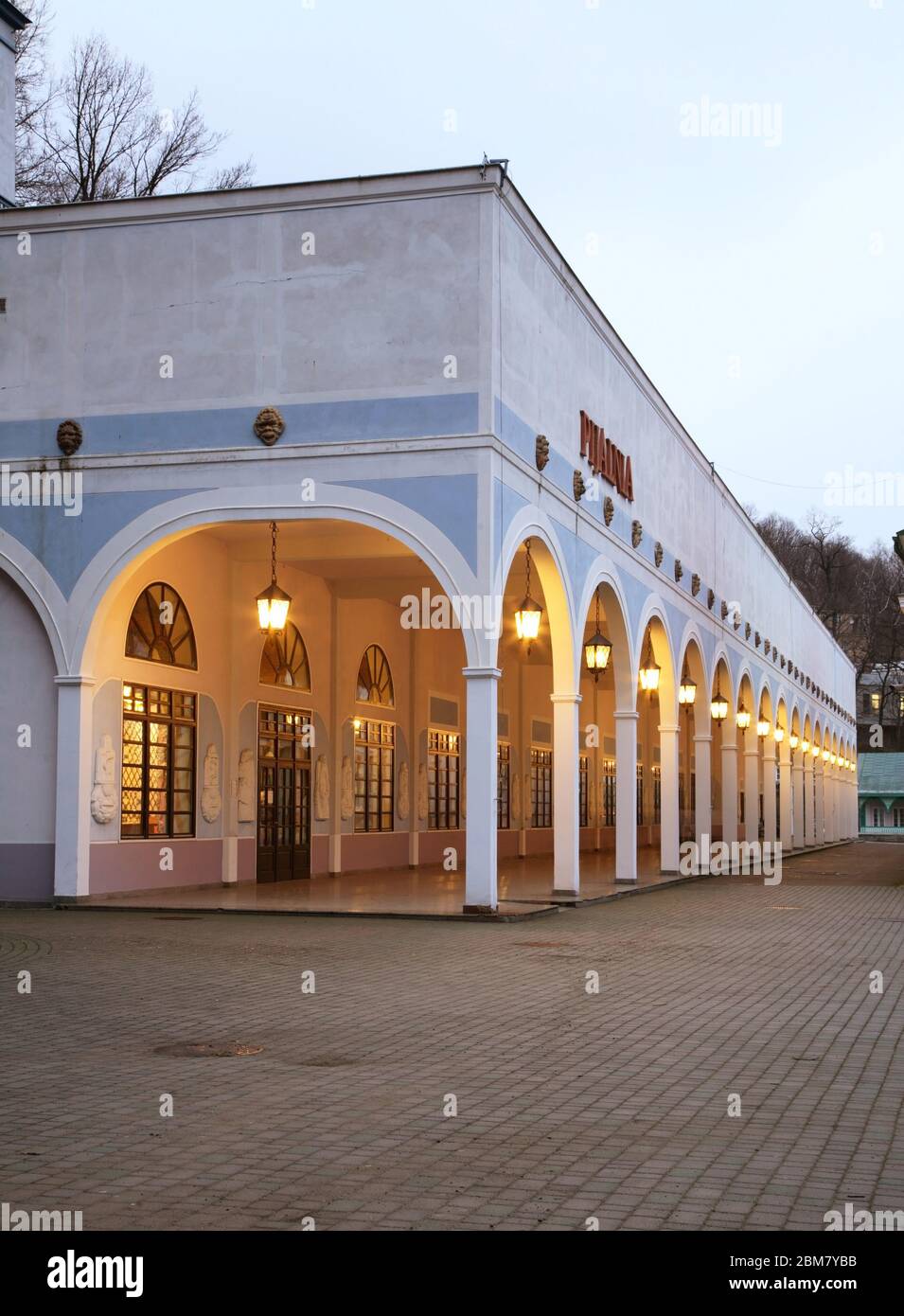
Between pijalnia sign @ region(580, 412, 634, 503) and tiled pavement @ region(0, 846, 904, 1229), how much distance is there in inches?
353

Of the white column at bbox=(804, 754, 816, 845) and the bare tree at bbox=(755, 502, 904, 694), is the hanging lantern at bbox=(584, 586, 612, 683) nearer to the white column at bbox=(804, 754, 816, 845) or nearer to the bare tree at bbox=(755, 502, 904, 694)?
the white column at bbox=(804, 754, 816, 845)

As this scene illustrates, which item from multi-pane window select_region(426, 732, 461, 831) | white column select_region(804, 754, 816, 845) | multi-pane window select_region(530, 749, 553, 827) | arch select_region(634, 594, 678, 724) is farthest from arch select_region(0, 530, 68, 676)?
white column select_region(804, 754, 816, 845)

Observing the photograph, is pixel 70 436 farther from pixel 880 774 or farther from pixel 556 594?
pixel 880 774

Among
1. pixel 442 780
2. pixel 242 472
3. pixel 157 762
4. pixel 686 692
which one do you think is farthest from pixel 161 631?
pixel 442 780

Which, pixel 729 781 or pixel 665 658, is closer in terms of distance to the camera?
pixel 665 658

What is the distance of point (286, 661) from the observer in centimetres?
2320

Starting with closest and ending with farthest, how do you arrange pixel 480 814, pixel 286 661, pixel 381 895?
1. pixel 480 814
2. pixel 381 895
3. pixel 286 661

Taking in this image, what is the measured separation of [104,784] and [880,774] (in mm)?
71504

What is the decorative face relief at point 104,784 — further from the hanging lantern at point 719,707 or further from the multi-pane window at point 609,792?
the multi-pane window at point 609,792

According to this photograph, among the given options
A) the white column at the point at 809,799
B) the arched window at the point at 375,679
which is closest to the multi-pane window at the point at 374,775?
the arched window at the point at 375,679

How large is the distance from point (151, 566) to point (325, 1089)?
1271 centimetres

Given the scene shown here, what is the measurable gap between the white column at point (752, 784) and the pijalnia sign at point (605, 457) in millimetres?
14850

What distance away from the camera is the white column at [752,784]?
38.1 m

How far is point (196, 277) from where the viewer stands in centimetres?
1777
